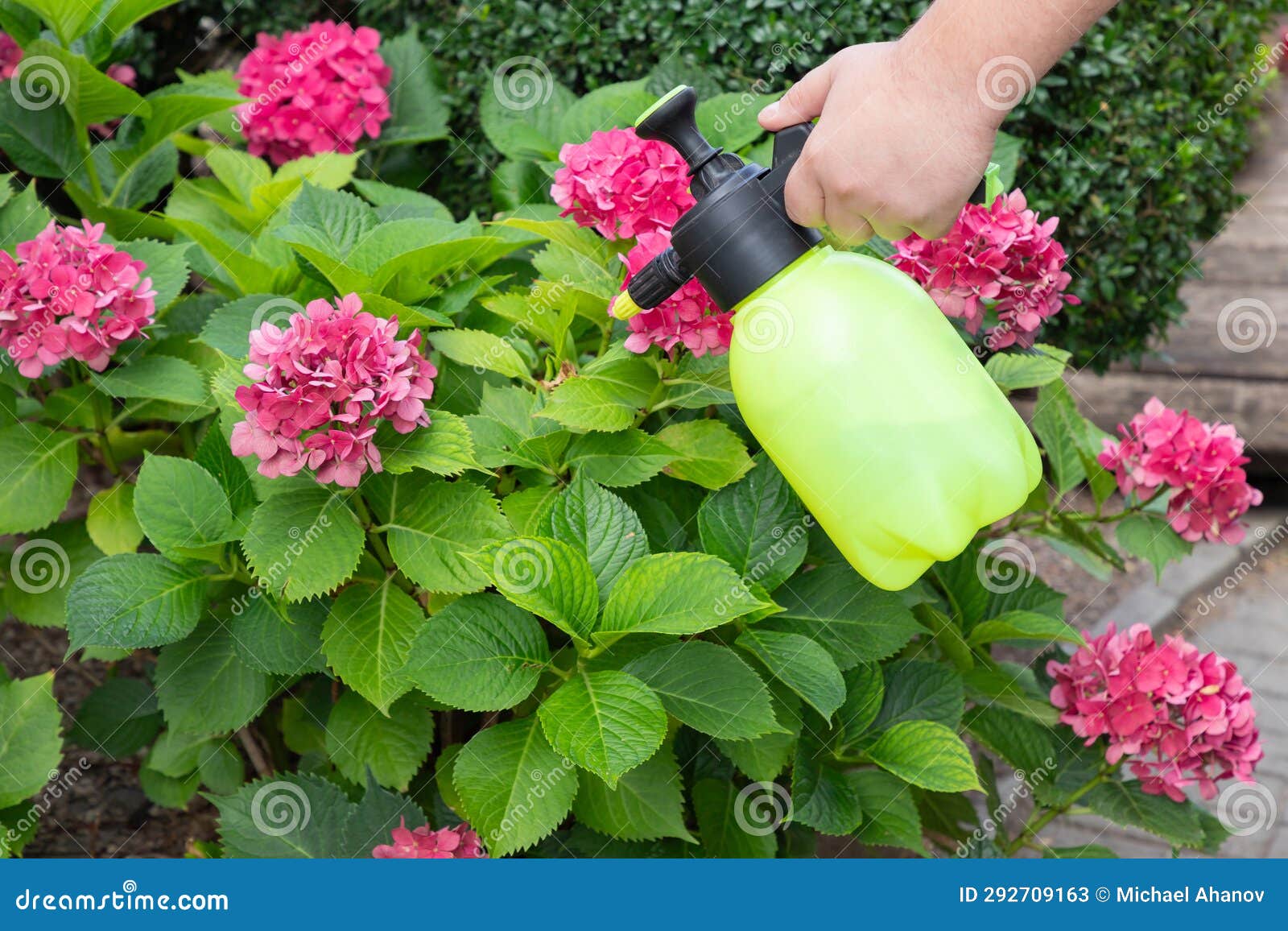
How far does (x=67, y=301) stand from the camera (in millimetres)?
1760

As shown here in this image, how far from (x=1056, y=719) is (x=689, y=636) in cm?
75

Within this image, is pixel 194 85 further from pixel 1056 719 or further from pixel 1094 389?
pixel 1094 389

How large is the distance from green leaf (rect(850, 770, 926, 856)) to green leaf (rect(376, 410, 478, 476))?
80cm

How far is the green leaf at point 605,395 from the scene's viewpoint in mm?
1612

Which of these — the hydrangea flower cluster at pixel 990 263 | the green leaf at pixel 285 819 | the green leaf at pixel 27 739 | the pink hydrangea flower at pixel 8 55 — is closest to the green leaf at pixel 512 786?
the green leaf at pixel 285 819

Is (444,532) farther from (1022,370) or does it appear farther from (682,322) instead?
(1022,370)

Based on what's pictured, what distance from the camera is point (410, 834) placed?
5.43ft

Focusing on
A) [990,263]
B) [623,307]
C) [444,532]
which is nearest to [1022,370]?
[990,263]

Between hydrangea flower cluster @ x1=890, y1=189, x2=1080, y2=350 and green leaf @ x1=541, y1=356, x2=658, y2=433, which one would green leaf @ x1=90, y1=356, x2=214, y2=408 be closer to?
green leaf @ x1=541, y1=356, x2=658, y2=433

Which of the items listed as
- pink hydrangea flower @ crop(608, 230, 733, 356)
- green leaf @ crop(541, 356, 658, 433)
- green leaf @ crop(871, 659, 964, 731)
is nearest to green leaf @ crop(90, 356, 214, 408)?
green leaf @ crop(541, 356, 658, 433)

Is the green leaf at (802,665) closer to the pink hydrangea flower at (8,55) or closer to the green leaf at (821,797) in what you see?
the green leaf at (821,797)

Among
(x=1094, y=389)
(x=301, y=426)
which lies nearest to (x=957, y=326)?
(x=301, y=426)

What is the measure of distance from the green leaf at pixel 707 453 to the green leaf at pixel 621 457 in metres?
0.03

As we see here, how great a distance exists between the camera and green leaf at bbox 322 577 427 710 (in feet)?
5.22
